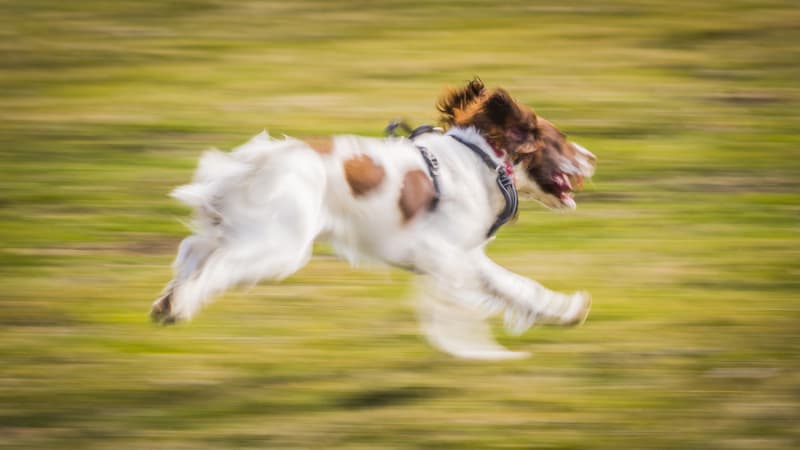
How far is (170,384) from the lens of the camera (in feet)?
17.2

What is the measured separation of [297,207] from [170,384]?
3.16ft

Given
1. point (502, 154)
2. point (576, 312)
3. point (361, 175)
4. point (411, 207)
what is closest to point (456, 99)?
point (502, 154)

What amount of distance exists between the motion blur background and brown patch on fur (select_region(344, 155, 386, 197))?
2.74ft

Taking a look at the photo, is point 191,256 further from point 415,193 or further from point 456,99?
point 456,99

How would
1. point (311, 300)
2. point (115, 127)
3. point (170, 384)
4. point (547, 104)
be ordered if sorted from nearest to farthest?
point (170, 384), point (311, 300), point (115, 127), point (547, 104)

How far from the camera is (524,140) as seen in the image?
18.3ft

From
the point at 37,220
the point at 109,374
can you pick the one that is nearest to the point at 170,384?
the point at 109,374

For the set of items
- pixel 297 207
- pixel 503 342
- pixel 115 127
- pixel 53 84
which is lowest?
pixel 503 342

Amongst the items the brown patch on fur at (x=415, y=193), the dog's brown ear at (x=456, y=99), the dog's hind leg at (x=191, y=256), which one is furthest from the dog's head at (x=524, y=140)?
the dog's hind leg at (x=191, y=256)

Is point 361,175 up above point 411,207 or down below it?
above

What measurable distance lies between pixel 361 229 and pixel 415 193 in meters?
0.27

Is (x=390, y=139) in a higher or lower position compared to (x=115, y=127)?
lower

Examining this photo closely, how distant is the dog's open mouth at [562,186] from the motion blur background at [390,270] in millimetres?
626

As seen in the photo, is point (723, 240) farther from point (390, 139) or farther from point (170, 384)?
point (170, 384)
